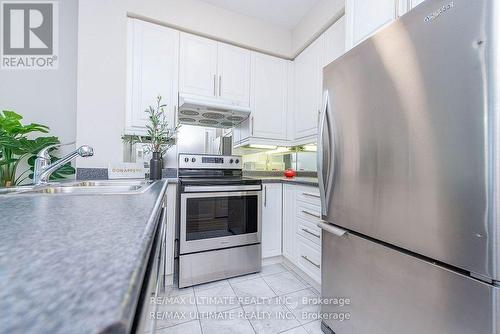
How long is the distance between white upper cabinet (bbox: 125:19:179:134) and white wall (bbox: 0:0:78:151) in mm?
610

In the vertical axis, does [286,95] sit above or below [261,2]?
below

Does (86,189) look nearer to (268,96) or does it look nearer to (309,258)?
(309,258)

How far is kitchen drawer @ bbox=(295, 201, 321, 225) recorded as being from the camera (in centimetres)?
167

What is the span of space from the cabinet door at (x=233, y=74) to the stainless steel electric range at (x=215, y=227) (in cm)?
76

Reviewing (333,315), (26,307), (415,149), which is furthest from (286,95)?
(26,307)

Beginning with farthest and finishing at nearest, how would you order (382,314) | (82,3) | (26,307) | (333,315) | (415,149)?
(82,3) → (333,315) → (382,314) → (415,149) → (26,307)

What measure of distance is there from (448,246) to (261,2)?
245 centimetres

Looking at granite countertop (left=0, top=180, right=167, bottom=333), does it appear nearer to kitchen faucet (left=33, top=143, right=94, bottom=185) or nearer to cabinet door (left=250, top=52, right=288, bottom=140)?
kitchen faucet (left=33, top=143, right=94, bottom=185)

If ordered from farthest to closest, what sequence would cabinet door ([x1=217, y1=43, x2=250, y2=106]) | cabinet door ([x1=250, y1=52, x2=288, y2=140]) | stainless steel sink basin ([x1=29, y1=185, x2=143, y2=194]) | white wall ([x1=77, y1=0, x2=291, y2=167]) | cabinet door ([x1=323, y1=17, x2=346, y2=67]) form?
cabinet door ([x1=250, y1=52, x2=288, y2=140]), cabinet door ([x1=217, y1=43, x2=250, y2=106]), cabinet door ([x1=323, y1=17, x2=346, y2=67]), white wall ([x1=77, y1=0, x2=291, y2=167]), stainless steel sink basin ([x1=29, y1=185, x2=143, y2=194])

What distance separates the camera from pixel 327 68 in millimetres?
1269

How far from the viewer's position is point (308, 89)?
2307 mm

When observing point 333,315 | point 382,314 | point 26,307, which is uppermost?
point 26,307

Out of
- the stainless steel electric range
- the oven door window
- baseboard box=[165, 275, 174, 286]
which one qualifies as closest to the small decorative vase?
the stainless steel electric range

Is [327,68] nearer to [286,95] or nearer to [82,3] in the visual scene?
[286,95]
